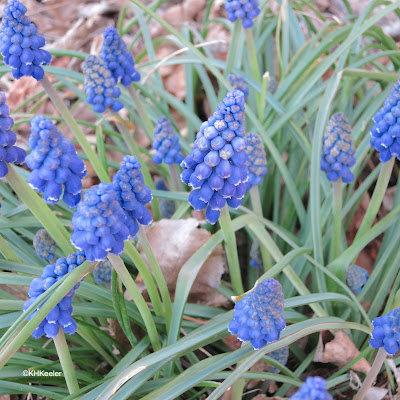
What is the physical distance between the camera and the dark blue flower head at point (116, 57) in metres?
3.18

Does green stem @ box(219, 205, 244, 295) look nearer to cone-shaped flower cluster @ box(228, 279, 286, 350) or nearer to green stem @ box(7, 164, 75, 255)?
cone-shaped flower cluster @ box(228, 279, 286, 350)

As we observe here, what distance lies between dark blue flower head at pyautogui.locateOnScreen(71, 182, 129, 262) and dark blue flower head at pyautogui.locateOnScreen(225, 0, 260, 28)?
2084 millimetres

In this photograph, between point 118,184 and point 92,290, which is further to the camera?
point 92,290

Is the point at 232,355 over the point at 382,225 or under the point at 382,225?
under

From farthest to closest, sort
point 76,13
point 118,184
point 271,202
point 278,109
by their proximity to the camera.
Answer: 1. point 76,13
2. point 271,202
3. point 278,109
4. point 118,184

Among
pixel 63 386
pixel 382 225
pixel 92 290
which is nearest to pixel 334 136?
pixel 382 225

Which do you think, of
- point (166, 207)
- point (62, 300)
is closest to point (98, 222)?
point (62, 300)

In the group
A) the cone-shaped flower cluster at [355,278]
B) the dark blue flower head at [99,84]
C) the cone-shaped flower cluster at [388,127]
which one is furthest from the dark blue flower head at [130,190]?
the cone-shaped flower cluster at [355,278]

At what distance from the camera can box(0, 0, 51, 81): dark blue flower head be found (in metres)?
2.49

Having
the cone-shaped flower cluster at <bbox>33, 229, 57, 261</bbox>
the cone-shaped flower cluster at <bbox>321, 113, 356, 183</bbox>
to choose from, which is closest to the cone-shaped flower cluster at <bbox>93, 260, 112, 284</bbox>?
the cone-shaped flower cluster at <bbox>33, 229, 57, 261</bbox>

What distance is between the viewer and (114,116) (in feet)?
11.2

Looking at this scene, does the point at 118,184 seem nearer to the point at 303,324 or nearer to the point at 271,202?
the point at 303,324

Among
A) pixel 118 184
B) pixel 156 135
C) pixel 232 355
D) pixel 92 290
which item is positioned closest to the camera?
pixel 118 184

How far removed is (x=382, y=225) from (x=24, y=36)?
7.21 feet
